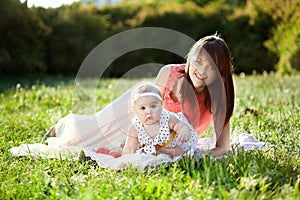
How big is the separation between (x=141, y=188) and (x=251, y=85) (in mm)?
5732

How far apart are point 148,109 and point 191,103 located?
21.2 inches

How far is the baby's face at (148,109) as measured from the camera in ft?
9.91

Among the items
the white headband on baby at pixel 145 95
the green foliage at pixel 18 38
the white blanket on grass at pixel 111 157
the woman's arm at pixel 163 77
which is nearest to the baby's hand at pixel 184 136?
the white blanket on grass at pixel 111 157

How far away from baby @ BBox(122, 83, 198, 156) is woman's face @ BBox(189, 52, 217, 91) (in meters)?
0.33

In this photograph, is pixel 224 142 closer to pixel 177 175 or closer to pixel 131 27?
pixel 177 175

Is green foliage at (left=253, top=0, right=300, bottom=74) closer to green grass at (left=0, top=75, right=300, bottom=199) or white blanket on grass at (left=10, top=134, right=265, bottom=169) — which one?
green grass at (left=0, top=75, right=300, bottom=199)

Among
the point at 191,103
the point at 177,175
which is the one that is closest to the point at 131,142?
the point at 191,103

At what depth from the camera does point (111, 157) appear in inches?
118

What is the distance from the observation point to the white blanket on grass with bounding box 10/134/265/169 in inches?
108

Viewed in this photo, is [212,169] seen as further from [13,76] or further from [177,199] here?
[13,76]

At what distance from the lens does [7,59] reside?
1020 centimetres

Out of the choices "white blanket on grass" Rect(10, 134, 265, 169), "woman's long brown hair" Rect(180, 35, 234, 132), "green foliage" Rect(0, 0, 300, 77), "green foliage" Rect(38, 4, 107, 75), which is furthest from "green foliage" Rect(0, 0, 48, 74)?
"woman's long brown hair" Rect(180, 35, 234, 132)

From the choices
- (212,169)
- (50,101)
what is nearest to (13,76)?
(50,101)

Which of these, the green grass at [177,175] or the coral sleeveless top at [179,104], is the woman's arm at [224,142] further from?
the coral sleeveless top at [179,104]
